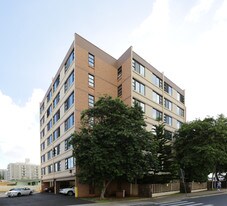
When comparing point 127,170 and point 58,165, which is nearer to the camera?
point 127,170

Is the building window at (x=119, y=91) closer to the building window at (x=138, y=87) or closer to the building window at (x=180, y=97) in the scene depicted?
the building window at (x=138, y=87)

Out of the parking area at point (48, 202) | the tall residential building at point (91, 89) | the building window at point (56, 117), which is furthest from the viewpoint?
the building window at point (56, 117)

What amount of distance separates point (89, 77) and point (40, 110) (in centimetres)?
3739

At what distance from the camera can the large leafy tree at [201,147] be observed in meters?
38.8

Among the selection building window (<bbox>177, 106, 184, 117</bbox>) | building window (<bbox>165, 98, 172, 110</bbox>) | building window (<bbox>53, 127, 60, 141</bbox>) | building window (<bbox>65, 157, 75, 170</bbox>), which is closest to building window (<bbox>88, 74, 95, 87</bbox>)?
building window (<bbox>65, 157, 75, 170</bbox>)

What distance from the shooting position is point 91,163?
A: 2898cm

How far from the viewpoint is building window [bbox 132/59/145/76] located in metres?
41.9

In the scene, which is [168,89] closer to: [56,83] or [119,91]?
[119,91]

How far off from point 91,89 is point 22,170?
484ft

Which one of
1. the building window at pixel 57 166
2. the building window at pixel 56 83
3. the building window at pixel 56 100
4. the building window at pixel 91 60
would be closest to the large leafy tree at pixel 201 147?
the building window at pixel 91 60

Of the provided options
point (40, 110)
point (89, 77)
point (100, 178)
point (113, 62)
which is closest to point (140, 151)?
point (100, 178)

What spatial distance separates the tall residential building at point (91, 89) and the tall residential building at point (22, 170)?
126 metres

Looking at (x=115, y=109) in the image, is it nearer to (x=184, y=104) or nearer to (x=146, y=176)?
(x=146, y=176)

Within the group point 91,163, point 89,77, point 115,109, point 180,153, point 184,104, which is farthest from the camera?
point 184,104
